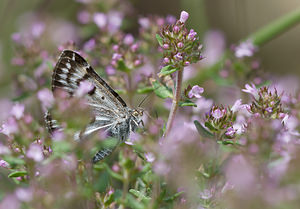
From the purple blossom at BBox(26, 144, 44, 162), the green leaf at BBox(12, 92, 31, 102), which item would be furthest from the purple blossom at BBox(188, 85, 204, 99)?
the green leaf at BBox(12, 92, 31, 102)

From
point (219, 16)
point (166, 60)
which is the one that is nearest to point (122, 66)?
point (166, 60)

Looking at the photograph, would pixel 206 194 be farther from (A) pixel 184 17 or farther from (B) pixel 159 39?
(A) pixel 184 17

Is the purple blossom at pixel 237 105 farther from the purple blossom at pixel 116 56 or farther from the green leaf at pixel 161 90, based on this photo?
the purple blossom at pixel 116 56

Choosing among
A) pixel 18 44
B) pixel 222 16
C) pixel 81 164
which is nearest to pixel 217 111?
pixel 81 164

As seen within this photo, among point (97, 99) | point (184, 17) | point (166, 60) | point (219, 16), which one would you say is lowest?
point (97, 99)

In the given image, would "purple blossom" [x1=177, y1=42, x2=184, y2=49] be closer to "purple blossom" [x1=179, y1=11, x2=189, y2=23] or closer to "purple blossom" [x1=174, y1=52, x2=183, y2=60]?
"purple blossom" [x1=174, y1=52, x2=183, y2=60]

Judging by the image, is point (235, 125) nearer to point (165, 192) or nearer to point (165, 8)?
A: point (165, 192)
